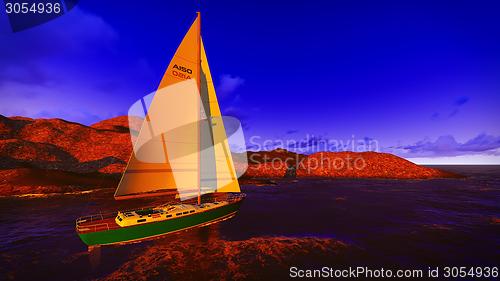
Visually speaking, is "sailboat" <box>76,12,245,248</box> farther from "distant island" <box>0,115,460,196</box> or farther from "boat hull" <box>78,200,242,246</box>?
"distant island" <box>0,115,460,196</box>

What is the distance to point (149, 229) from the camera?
16219 millimetres

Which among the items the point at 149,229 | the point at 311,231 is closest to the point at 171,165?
the point at 149,229

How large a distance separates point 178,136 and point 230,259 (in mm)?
9745

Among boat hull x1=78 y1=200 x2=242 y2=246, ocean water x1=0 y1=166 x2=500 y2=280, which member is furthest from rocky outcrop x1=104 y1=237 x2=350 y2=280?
boat hull x1=78 y1=200 x2=242 y2=246

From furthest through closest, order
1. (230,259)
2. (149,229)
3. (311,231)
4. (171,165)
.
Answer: (311,231) → (171,165) → (149,229) → (230,259)

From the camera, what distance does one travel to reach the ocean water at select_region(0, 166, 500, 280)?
15.2 metres

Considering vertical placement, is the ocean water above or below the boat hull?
below

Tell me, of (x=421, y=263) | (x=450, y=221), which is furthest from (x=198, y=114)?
(x=450, y=221)

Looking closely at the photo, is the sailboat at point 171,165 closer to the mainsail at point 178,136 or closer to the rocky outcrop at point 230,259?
the mainsail at point 178,136

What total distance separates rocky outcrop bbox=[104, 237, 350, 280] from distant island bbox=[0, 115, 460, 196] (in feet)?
131

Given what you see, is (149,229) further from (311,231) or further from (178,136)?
(311,231)

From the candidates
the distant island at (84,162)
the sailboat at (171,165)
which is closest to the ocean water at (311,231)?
the sailboat at (171,165)

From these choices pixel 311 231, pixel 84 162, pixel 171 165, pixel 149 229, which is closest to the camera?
pixel 149 229

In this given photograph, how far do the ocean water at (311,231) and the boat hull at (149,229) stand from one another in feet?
4.37
